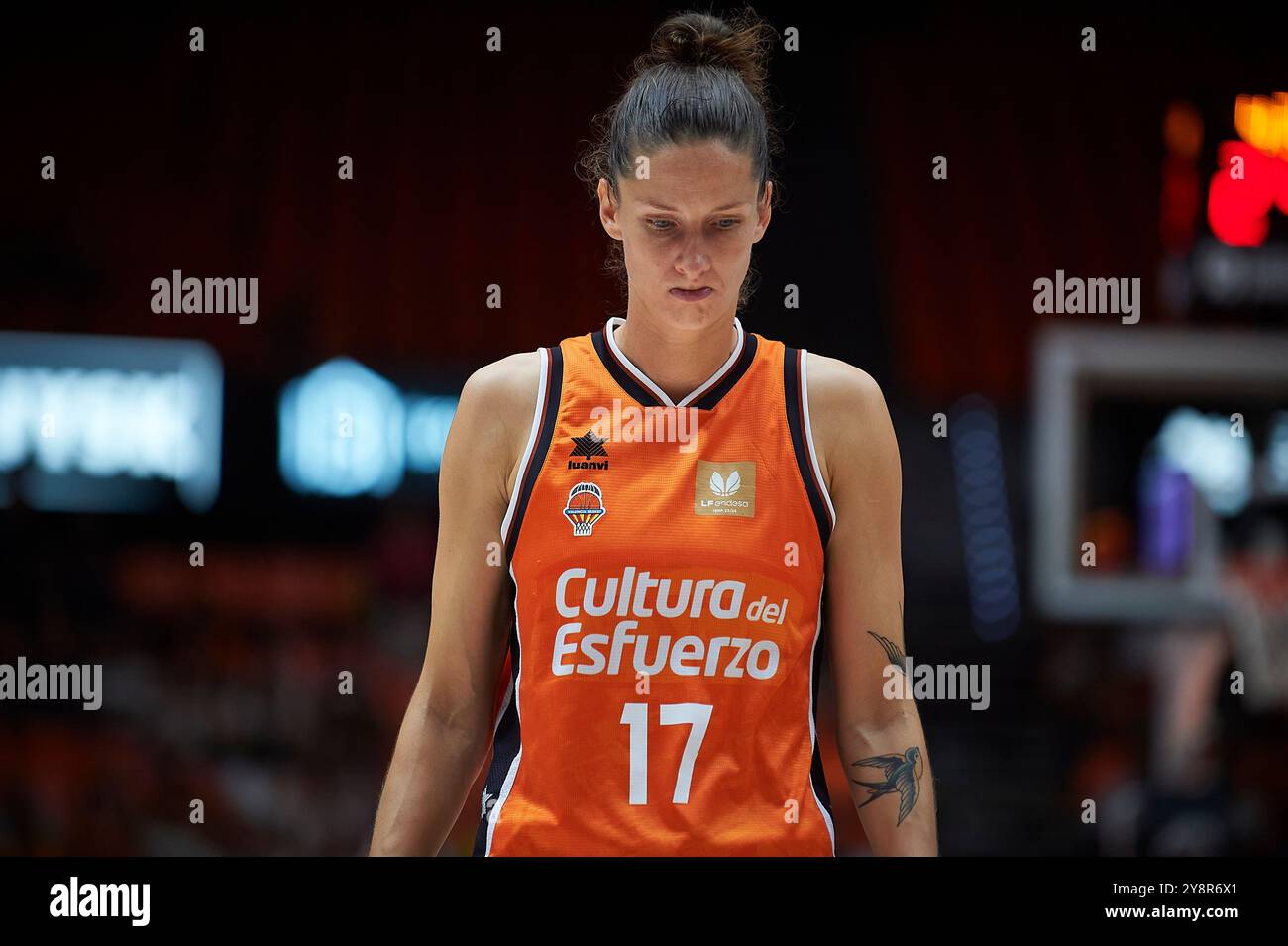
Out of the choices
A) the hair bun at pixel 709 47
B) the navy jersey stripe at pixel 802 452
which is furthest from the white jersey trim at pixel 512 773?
the hair bun at pixel 709 47

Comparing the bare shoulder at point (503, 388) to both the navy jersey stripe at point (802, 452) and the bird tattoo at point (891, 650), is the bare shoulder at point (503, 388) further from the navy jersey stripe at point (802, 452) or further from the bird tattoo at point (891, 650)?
the bird tattoo at point (891, 650)

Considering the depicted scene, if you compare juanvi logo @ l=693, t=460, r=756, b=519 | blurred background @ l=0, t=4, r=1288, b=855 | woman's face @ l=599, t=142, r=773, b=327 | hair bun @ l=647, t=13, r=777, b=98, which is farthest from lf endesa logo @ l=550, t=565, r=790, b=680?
blurred background @ l=0, t=4, r=1288, b=855

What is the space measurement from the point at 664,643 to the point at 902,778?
1.38 feet

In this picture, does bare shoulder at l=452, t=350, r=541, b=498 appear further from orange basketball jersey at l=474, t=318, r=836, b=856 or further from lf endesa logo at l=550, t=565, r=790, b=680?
lf endesa logo at l=550, t=565, r=790, b=680

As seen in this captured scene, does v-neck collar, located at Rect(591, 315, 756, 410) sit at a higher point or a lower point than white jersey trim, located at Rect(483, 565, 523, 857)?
higher

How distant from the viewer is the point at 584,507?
2006 mm

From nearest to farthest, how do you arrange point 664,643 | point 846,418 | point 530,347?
1. point 664,643
2. point 846,418
3. point 530,347

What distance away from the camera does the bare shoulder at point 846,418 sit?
2064mm

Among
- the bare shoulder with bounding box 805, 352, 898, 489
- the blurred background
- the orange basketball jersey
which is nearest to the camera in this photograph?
the orange basketball jersey

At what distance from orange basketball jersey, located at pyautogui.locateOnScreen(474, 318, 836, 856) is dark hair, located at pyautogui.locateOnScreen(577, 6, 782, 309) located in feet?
1.31

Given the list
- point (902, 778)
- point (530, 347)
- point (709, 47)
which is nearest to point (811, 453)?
point (902, 778)

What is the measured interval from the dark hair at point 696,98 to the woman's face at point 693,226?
0.09ft

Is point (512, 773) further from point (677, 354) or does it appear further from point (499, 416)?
point (677, 354)

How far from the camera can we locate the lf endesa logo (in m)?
1.97
